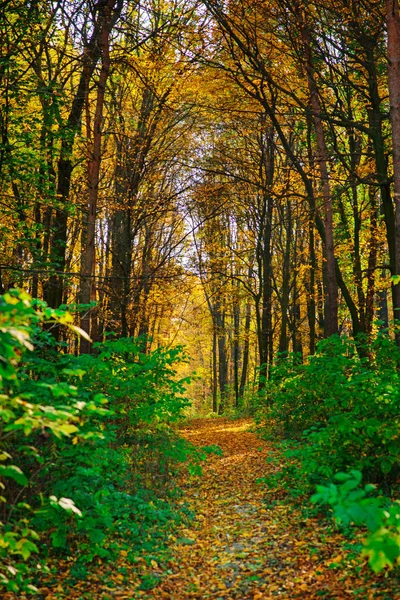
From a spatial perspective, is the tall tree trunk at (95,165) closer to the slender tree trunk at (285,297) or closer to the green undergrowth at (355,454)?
the green undergrowth at (355,454)

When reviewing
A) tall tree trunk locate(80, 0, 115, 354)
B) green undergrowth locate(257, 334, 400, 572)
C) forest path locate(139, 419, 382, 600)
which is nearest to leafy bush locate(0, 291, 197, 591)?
forest path locate(139, 419, 382, 600)

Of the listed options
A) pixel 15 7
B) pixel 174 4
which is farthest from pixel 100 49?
pixel 174 4

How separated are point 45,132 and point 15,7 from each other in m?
2.48

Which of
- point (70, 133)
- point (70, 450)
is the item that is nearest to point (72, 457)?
point (70, 450)

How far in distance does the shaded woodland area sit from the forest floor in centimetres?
42

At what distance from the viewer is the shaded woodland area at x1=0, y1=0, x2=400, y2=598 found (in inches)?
181

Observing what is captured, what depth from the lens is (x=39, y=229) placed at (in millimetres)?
11922

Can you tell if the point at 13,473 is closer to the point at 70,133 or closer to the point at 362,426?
the point at 362,426

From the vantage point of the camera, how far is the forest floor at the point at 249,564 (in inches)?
177

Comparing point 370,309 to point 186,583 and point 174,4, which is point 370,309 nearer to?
point 174,4

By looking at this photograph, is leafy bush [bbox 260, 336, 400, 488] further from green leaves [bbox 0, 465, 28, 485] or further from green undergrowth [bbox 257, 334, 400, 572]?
green leaves [bbox 0, 465, 28, 485]

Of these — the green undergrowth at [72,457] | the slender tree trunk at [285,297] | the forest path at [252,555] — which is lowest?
the forest path at [252,555]

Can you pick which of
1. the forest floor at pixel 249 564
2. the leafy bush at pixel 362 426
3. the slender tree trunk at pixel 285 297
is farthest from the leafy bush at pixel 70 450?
the slender tree trunk at pixel 285 297

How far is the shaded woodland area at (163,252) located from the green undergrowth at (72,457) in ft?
0.11
